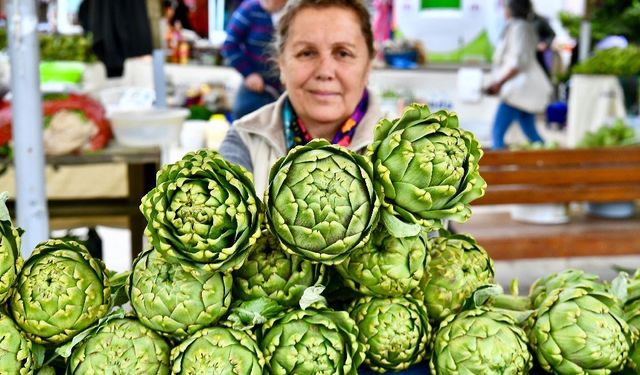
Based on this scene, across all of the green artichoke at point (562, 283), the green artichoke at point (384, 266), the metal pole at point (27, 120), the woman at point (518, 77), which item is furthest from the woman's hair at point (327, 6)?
the woman at point (518, 77)

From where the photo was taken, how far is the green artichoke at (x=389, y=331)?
3.76ft

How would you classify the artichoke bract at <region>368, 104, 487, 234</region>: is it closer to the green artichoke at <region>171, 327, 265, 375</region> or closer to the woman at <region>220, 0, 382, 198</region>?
the green artichoke at <region>171, 327, 265, 375</region>

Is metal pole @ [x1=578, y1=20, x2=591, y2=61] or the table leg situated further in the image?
metal pole @ [x1=578, y1=20, x2=591, y2=61]

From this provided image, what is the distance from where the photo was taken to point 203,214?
40.0 inches

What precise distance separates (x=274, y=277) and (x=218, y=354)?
154 millimetres

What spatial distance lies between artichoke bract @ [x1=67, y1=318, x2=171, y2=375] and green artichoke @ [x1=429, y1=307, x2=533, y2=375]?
0.42 m

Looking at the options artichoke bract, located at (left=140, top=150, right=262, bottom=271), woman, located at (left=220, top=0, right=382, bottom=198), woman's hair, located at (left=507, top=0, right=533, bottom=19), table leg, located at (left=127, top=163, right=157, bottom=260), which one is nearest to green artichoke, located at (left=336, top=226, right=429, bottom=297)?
artichoke bract, located at (left=140, top=150, right=262, bottom=271)

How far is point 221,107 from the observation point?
672 centimetres

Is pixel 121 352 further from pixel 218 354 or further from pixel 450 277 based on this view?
pixel 450 277

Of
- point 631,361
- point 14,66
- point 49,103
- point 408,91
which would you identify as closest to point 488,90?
point 408,91

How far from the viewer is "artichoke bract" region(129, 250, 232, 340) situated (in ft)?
3.52

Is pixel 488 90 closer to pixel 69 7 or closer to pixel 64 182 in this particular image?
pixel 64 182

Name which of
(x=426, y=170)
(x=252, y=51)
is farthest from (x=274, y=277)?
(x=252, y=51)

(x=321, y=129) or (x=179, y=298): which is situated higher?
(x=321, y=129)
